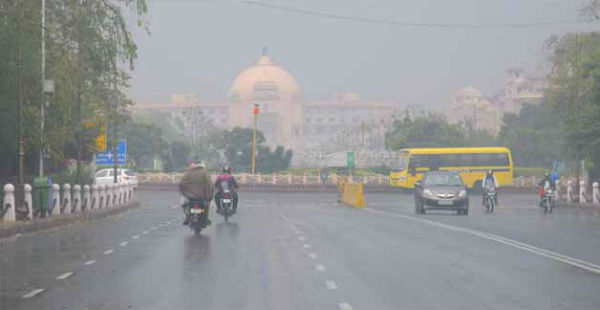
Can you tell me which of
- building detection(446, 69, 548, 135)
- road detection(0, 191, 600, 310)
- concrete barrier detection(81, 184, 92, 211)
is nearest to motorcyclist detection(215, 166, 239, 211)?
concrete barrier detection(81, 184, 92, 211)

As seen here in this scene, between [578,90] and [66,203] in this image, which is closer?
[66,203]

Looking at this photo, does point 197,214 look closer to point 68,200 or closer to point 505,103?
point 68,200

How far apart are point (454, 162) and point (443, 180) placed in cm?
3462

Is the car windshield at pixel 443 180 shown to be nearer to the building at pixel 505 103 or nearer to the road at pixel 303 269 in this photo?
the road at pixel 303 269

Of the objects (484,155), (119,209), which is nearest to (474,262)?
(119,209)

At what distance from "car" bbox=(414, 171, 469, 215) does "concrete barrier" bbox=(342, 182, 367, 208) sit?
854cm

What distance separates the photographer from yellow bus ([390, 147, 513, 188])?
7050 cm

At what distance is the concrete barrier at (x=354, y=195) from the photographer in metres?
→ 45.5

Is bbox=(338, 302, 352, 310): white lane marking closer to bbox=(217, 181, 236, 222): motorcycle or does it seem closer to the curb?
the curb

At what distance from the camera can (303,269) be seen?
14.7 metres

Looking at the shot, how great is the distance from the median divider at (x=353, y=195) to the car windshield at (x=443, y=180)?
8.38 m

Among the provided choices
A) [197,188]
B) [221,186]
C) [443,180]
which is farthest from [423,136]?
[197,188]

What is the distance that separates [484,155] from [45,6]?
47550mm

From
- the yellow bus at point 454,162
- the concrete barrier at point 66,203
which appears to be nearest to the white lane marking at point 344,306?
the concrete barrier at point 66,203
